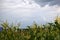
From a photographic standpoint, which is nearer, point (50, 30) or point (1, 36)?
point (50, 30)

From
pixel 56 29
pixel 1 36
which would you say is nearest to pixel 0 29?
pixel 1 36

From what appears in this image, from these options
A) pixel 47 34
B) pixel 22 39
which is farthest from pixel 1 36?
pixel 47 34

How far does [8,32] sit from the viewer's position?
208 inches

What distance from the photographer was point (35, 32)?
4.98 m

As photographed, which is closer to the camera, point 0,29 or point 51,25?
point 51,25

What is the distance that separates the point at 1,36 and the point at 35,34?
0.99m

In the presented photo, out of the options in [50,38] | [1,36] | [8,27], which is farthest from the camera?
[1,36]

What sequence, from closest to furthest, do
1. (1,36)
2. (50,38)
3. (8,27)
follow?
(50,38) → (8,27) → (1,36)

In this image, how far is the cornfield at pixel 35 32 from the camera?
4906 mm

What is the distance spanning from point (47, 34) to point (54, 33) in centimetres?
15

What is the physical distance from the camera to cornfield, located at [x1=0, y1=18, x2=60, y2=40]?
491 centimetres

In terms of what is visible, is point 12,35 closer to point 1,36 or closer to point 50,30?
point 1,36

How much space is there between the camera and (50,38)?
16.0 feet

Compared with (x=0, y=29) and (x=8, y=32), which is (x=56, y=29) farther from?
(x=0, y=29)
